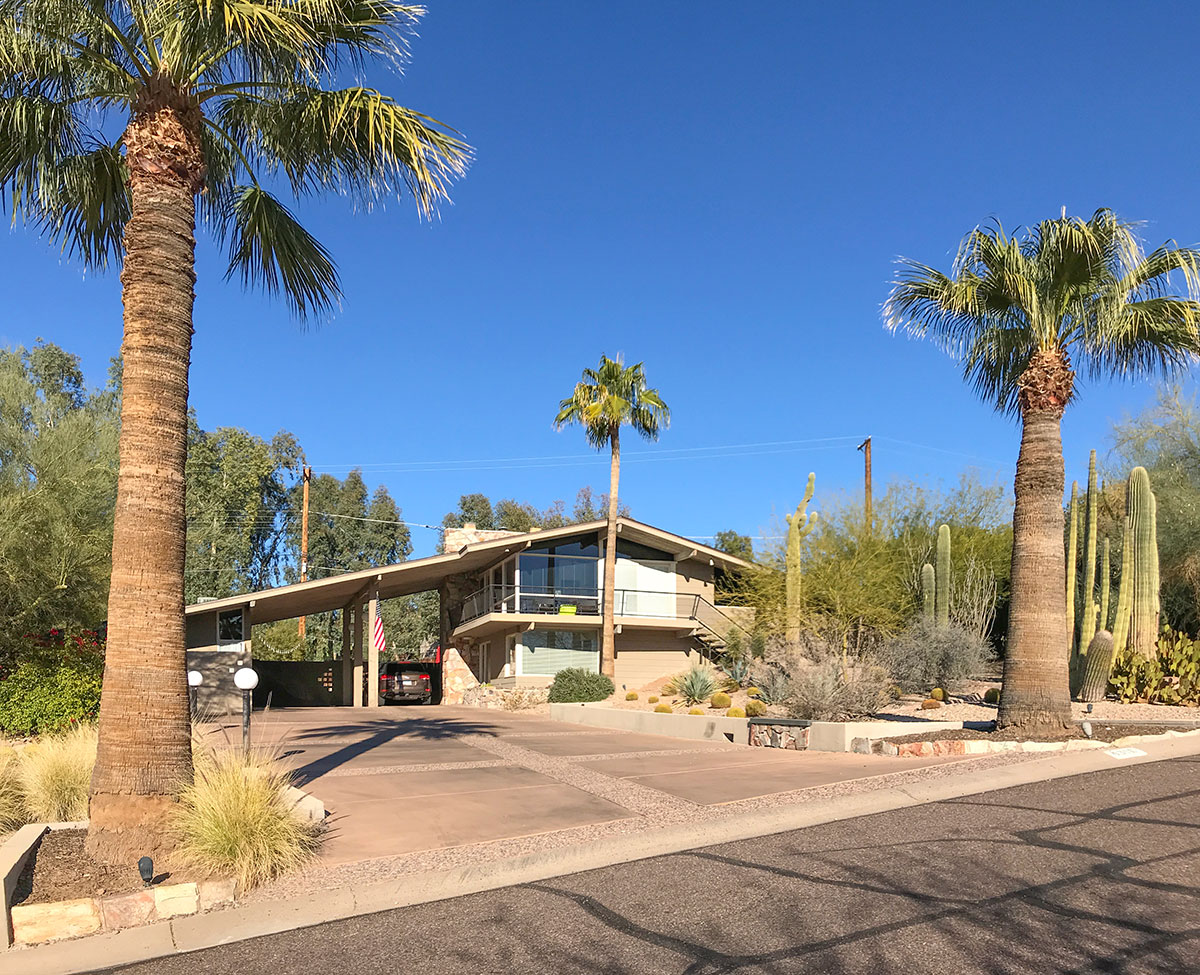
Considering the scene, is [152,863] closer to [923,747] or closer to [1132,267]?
[923,747]

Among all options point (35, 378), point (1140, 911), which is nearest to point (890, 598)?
point (1140, 911)

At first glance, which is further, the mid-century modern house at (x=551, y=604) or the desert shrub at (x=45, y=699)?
the mid-century modern house at (x=551, y=604)

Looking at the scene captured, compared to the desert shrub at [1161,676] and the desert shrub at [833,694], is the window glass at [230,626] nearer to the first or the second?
the desert shrub at [833,694]

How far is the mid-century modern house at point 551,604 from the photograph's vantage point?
101 ft

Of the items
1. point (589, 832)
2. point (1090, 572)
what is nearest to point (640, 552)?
point (1090, 572)

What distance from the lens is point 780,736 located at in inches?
591

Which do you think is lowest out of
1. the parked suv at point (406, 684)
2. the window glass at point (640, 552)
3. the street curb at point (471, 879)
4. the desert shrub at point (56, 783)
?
the parked suv at point (406, 684)

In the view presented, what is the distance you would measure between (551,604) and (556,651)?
1.57 metres

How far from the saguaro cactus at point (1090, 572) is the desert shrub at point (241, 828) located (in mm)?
14755

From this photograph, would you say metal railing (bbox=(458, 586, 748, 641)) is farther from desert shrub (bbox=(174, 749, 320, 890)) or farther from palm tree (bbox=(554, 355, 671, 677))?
desert shrub (bbox=(174, 749, 320, 890))

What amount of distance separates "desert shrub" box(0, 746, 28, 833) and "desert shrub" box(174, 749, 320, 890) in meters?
2.35

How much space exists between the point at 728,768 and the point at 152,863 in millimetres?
7486

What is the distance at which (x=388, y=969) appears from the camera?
5.57 metres

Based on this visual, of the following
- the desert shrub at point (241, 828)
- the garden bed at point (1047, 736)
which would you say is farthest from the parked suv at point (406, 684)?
the desert shrub at point (241, 828)
